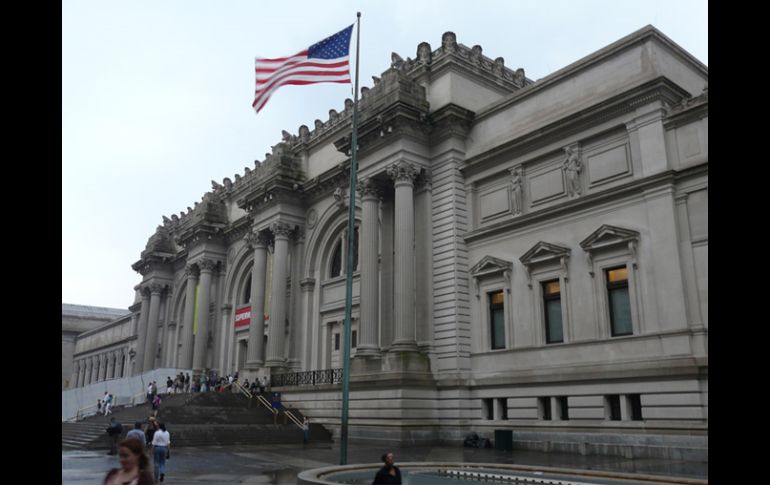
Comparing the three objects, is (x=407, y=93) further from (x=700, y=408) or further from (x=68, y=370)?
(x=68, y=370)

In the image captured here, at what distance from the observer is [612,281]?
25.2 metres

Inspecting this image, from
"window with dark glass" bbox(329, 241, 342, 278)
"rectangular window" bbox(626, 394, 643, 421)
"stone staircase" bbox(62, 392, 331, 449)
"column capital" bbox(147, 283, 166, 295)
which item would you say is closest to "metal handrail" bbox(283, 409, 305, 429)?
"stone staircase" bbox(62, 392, 331, 449)

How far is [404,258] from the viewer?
3067cm

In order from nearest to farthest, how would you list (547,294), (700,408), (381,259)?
(700,408) → (547,294) → (381,259)

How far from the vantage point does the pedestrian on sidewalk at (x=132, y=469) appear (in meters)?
5.78

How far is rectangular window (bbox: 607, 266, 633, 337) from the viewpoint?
80.5ft

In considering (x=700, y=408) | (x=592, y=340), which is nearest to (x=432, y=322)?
(x=592, y=340)

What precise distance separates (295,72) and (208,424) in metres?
17.7

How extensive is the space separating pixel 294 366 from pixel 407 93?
18987mm

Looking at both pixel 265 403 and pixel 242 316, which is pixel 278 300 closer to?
pixel 265 403

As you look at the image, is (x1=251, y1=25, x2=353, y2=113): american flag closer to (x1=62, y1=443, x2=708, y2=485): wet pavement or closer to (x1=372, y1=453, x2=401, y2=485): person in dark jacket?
(x1=62, y1=443, x2=708, y2=485): wet pavement

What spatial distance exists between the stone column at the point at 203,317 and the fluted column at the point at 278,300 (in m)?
12.2

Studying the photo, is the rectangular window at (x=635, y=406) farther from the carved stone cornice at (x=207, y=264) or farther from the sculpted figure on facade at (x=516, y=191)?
the carved stone cornice at (x=207, y=264)

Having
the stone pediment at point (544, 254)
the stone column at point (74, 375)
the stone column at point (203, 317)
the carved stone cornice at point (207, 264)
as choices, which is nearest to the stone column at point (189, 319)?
the stone column at point (203, 317)
